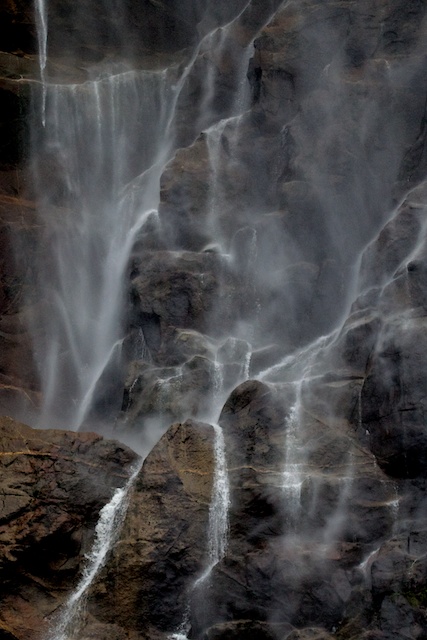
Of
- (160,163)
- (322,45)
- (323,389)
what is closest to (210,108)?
(160,163)

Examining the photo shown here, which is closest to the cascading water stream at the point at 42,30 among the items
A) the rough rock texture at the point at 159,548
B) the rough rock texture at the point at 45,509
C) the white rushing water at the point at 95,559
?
the rough rock texture at the point at 45,509

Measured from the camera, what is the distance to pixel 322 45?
25172 millimetres

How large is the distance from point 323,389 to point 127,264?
9.74 m

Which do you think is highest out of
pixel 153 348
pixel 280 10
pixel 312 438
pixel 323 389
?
pixel 280 10

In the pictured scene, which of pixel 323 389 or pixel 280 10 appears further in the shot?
pixel 280 10

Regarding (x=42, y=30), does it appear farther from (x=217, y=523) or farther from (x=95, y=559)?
(x=217, y=523)

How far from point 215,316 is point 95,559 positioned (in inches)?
323

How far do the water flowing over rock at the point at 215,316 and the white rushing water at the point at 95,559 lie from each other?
8 centimetres

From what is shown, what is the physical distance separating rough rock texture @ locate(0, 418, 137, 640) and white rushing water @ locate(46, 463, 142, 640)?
170mm

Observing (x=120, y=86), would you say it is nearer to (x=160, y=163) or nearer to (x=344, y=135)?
(x=160, y=163)

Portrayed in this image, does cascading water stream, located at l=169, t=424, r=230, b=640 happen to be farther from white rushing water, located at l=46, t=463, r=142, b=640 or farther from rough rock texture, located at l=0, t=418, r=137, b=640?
rough rock texture, located at l=0, t=418, r=137, b=640

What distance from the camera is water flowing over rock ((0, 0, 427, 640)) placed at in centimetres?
1552

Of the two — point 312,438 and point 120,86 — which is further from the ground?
point 120,86

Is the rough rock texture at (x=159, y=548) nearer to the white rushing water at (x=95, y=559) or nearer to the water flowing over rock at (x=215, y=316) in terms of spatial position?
the water flowing over rock at (x=215, y=316)
